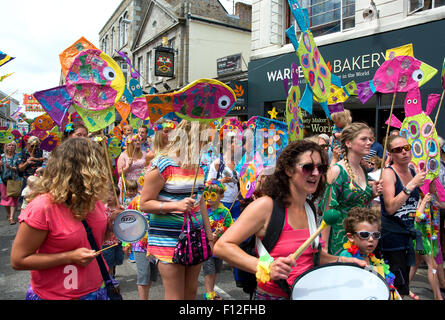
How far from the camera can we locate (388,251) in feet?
9.64

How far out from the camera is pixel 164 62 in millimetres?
18156

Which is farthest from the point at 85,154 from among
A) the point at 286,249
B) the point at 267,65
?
the point at 267,65

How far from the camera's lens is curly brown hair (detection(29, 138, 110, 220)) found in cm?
187

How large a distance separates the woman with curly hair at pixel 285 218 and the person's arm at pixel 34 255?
744 mm

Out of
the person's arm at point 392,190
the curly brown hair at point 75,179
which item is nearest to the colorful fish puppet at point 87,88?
the curly brown hair at point 75,179

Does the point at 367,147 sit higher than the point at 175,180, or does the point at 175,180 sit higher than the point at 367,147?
the point at 367,147

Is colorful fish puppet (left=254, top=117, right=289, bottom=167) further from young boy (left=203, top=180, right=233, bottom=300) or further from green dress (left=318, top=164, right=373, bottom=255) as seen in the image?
green dress (left=318, top=164, right=373, bottom=255)

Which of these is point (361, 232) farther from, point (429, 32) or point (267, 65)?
point (267, 65)

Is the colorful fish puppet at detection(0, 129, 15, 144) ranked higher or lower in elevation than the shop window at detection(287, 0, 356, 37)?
lower

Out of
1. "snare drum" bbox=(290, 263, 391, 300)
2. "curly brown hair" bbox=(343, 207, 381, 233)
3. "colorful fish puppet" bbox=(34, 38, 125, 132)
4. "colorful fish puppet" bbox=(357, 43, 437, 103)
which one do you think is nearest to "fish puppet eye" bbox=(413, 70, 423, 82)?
"colorful fish puppet" bbox=(357, 43, 437, 103)

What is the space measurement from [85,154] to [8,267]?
4.00 metres

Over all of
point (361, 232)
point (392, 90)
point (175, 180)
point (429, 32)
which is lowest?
point (361, 232)

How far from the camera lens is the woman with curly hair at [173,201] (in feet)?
8.73

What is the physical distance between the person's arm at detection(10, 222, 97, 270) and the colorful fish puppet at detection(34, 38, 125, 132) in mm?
1610
